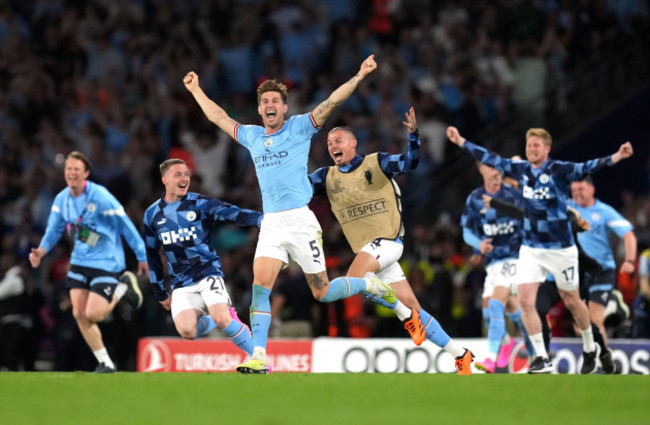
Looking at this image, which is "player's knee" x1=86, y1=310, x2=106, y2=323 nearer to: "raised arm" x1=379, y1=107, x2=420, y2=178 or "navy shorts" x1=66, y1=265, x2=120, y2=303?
"navy shorts" x1=66, y1=265, x2=120, y2=303

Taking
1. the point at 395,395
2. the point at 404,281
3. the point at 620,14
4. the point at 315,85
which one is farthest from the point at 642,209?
the point at 395,395

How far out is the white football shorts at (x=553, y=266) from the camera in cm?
1212

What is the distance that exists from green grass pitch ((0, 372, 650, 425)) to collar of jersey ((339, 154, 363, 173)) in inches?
101

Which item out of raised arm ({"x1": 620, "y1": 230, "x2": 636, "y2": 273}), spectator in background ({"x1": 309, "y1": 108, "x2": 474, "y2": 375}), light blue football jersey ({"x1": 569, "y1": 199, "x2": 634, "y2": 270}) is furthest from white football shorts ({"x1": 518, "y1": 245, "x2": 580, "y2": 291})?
light blue football jersey ({"x1": 569, "y1": 199, "x2": 634, "y2": 270})

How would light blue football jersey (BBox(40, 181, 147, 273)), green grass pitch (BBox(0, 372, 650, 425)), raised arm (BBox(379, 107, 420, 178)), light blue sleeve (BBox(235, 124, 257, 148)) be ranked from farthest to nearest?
light blue football jersey (BBox(40, 181, 147, 273))
raised arm (BBox(379, 107, 420, 178))
light blue sleeve (BBox(235, 124, 257, 148))
green grass pitch (BBox(0, 372, 650, 425))

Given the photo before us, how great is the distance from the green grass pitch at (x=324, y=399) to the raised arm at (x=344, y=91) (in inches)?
94.1

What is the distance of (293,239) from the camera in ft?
34.0

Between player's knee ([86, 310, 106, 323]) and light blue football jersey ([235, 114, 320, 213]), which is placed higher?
light blue football jersey ([235, 114, 320, 213])

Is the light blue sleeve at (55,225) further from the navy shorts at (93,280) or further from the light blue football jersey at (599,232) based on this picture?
the light blue football jersey at (599,232)

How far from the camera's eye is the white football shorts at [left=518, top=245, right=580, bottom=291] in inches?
477

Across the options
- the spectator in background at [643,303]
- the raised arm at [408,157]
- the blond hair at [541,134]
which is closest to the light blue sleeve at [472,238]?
the blond hair at [541,134]

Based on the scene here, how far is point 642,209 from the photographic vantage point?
18750mm

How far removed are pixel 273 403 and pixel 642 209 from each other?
12.6 metres

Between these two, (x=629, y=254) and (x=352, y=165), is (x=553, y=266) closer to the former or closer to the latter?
(x=629, y=254)
